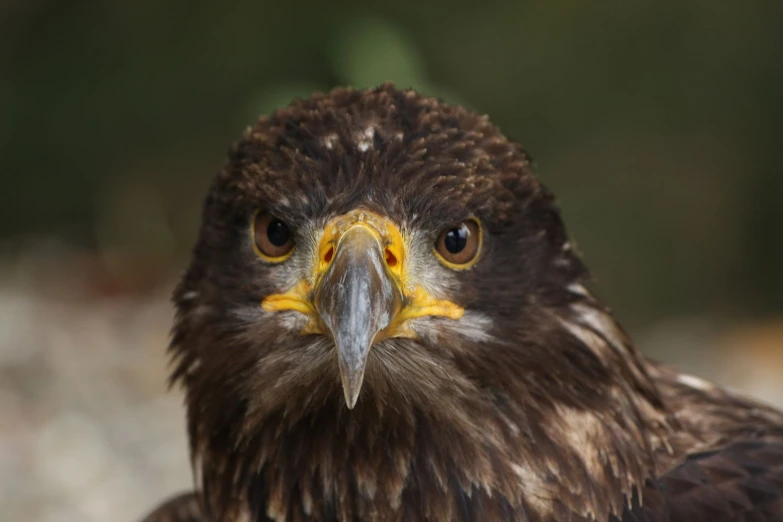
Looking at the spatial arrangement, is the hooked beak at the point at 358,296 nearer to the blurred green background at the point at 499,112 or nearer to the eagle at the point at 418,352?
the eagle at the point at 418,352

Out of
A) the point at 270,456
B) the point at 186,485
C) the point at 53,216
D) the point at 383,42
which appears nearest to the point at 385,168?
the point at 270,456

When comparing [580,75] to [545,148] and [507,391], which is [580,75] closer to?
[545,148]

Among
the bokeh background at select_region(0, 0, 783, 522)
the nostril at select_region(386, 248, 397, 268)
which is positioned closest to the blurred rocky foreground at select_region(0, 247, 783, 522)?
the bokeh background at select_region(0, 0, 783, 522)

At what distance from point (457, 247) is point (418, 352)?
11.2 inches

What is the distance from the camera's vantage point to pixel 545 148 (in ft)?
26.2

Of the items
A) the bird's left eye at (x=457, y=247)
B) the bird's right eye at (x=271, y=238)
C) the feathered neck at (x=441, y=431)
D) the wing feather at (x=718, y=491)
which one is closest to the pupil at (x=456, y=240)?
the bird's left eye at (x=457, y=247)

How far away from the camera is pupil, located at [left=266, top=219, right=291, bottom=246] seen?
2709mm

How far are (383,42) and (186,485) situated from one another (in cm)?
305

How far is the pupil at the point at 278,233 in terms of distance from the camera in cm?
271

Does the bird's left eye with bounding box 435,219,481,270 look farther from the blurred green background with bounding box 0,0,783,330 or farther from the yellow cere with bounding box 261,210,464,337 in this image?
the blurred green background with bounding box 0,0,783,330

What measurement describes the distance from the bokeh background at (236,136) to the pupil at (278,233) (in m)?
4.26

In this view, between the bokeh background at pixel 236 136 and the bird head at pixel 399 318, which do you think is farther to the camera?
the bokeh background at pixel 236 136

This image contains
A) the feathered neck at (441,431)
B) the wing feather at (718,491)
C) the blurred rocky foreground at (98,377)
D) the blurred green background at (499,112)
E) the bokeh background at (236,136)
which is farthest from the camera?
the blurred green background at (499,112)

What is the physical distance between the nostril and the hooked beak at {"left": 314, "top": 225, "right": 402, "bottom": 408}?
0.13 ft
